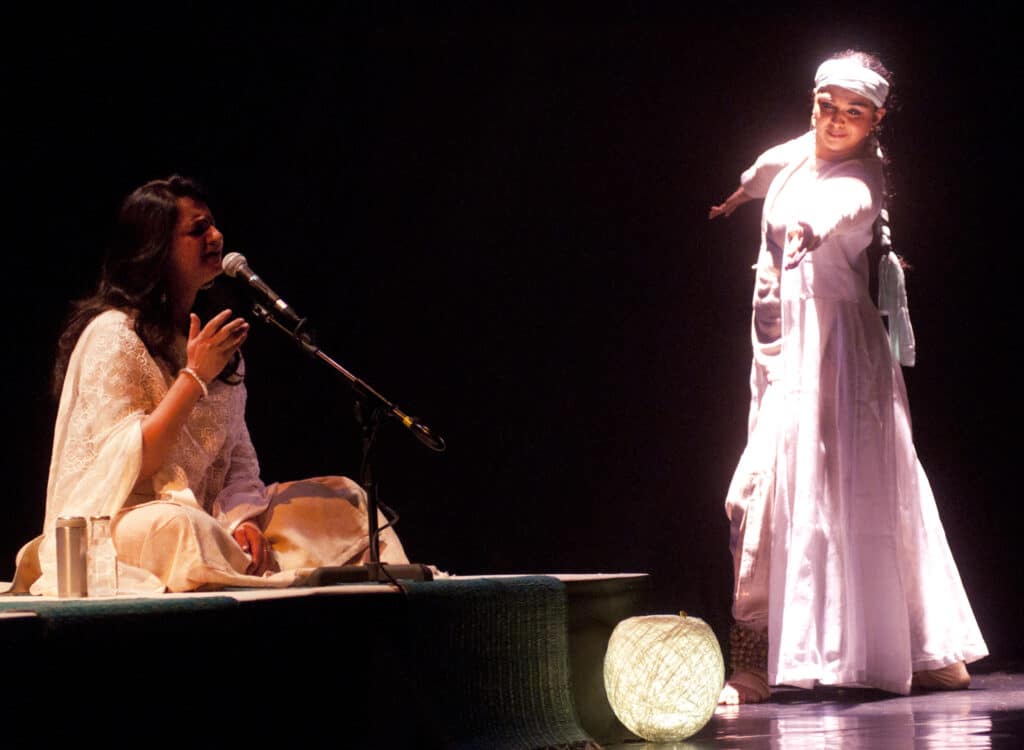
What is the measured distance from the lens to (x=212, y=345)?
3.07 meters

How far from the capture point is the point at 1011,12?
474 centimetres

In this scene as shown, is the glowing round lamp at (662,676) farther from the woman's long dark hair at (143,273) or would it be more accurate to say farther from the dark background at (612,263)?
the dark background at (612,263)

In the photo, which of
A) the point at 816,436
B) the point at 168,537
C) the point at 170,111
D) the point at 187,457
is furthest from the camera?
the point at 170,111

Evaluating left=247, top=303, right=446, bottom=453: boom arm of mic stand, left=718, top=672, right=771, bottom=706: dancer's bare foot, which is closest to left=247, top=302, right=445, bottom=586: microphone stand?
left=247, top=303, right=446, bottom=453: boom arm of mic stand

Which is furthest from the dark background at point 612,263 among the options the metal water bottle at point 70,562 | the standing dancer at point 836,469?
the metal water bottle at point 70,562

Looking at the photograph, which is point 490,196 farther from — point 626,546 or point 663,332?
point 626,546

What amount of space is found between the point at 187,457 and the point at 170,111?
1.28 m

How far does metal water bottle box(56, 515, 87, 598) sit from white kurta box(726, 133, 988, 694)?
178cm

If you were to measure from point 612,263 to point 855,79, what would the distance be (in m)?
1.22

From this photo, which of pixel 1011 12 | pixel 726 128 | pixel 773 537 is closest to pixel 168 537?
pixel 773 537

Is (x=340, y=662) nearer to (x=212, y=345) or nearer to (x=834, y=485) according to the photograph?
(x=212, y=345)

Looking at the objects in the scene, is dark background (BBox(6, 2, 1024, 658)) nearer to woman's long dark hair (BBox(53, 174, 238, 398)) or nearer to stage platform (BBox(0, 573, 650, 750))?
woman's long dark hair (BBox(53, 174, 238, 398))

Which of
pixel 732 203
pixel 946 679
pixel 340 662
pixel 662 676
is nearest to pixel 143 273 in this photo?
pixel 340 662

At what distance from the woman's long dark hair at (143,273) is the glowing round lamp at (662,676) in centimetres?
121
